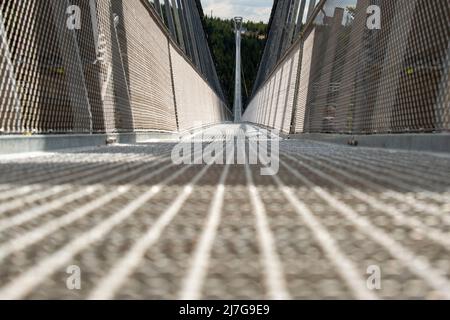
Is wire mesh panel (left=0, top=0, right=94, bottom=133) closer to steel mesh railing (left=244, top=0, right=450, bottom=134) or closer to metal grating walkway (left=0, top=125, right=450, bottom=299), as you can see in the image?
metal grating walkway (left=0, top=125, right=450, bottom=299)

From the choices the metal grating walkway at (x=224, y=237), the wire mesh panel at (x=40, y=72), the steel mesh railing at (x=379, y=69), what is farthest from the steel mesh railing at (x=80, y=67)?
the steel mesh railing at (x=379, y=69)

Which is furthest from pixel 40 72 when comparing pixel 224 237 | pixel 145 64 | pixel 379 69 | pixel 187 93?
pixel 187 93

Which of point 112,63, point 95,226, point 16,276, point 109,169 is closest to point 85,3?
point 112,63

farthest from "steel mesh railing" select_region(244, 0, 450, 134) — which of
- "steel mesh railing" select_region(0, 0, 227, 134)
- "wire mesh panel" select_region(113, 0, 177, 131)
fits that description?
"steel mesh railing" select_region(0, 0, 227, 134)

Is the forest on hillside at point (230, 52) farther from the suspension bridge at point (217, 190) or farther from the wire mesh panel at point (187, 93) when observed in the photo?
the suspension bridge at point (217, 190)

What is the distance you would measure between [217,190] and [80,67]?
8084 millimetres

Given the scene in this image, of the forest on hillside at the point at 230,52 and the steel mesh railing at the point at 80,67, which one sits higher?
the forest on hillside at the point at 230,52

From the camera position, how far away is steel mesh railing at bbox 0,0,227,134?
838 cm

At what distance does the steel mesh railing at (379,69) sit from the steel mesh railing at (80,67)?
549cm

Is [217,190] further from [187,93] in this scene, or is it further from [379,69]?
[187,93]

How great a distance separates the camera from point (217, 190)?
14.4 feet

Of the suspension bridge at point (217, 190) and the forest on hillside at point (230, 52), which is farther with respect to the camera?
the forest on hillside at point (230, 52)

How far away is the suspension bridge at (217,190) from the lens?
1.98 metres
